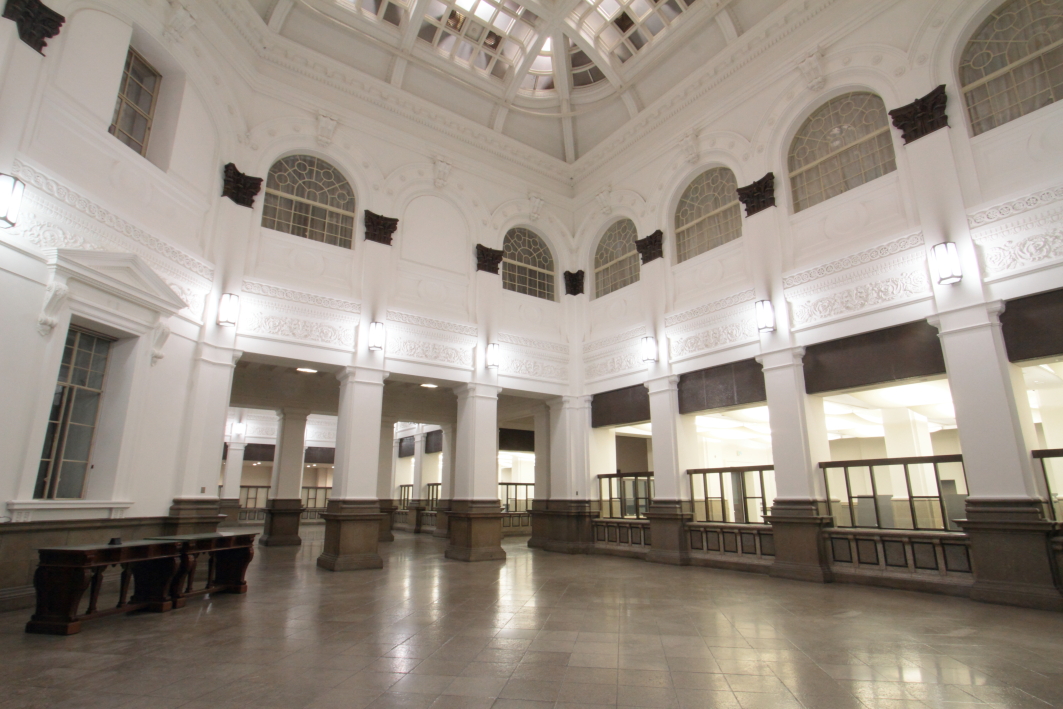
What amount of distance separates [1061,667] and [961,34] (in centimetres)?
934

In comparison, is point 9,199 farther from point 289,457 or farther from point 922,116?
point 922,116

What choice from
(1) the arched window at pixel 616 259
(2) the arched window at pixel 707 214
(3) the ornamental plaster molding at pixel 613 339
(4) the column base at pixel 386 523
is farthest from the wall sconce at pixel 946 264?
(4) the column base at pixel 386 523

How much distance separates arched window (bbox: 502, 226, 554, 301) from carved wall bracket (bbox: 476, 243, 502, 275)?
463mm

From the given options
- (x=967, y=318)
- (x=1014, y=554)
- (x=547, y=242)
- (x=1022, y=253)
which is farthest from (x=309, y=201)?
(x=1014, y=554)

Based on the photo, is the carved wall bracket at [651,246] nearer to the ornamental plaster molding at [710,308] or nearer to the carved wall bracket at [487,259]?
the ornamental plaster molding at [710,308]

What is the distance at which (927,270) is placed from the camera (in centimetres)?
869

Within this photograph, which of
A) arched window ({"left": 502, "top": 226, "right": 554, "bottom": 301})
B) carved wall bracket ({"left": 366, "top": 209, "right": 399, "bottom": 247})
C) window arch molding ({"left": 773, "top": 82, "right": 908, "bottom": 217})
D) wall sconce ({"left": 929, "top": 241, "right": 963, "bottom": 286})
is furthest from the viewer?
arched window ({"left": 502, "top": 226, "right": 554, "bottom": 301})

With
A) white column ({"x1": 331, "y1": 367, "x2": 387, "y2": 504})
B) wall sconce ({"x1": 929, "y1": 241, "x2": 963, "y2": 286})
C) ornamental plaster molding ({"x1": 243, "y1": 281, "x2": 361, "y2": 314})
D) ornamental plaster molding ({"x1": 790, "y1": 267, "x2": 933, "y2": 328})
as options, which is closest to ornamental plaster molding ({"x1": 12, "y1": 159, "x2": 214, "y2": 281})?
ornamental plaster molding ({"x1": 243, "y1": 281, "x2": 361, "y2": 314})

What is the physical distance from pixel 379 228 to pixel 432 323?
251cm

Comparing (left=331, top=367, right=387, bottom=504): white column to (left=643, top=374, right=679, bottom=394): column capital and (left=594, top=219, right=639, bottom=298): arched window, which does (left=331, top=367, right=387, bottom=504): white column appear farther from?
(left=594, top=219, right=639, bottom=298): arched window

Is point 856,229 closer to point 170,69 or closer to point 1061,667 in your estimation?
point 1061,667

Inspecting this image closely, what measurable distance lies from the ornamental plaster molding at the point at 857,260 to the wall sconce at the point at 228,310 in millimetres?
10656

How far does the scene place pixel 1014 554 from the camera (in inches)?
287

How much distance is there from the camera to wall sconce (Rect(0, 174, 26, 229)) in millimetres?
6254
